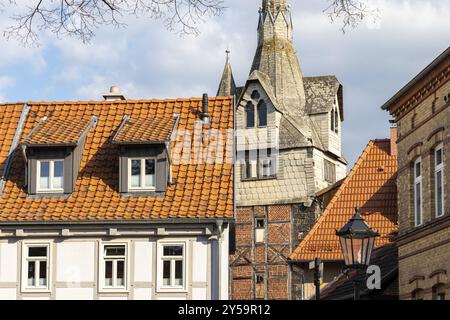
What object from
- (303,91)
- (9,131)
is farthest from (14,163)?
(303,91)

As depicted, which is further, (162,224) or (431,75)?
(162,224)

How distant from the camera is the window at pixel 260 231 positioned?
60812 millimetres

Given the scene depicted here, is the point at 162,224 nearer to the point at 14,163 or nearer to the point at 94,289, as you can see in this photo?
the point at 94,289

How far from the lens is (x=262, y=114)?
216 ft

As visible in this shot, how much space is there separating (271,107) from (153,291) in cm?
3808

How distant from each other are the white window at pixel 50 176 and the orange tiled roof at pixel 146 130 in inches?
68.4

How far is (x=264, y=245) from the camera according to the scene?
60438 millimetres

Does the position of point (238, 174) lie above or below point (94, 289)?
above

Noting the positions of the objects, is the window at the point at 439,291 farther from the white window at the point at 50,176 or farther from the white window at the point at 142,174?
the white window at the point at 50,176

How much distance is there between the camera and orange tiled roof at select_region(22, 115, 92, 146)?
1161 inches

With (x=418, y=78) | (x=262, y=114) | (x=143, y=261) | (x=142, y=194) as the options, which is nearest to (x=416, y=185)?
(x=418, y=78)
